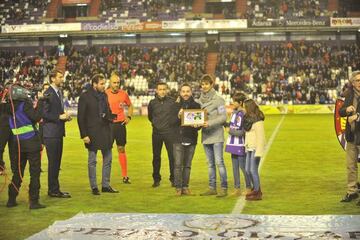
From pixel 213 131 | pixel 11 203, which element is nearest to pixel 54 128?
pixel 11 203

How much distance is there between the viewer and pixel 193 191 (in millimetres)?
10547

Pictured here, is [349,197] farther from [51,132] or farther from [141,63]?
[141,63]

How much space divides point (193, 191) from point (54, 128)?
2610mm

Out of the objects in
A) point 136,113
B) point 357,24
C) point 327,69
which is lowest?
point 136,113

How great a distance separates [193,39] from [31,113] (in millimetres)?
40236

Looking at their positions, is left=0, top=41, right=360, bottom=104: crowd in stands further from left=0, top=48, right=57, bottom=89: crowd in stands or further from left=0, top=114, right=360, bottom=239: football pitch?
left=0, top=114, right=360, bottom=239: football pitch

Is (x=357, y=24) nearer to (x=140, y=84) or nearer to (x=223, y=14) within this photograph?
(x=223, y=14)

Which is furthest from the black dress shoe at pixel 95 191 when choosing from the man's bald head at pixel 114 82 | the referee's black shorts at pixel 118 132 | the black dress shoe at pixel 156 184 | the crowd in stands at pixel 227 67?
the crowd in stands at pixel 227 67

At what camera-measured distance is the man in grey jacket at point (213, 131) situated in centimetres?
982

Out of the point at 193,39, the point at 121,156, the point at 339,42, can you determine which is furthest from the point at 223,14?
the point at 121,156

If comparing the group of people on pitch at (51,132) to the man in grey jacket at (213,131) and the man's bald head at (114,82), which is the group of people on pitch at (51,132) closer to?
the man's bald head at (114,82)

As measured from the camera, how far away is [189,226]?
24.2 ft

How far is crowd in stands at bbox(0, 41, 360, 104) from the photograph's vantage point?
1561 inches

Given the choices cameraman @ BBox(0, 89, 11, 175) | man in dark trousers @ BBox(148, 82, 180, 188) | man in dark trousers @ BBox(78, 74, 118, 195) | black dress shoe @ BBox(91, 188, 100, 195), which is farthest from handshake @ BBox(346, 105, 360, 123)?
cameraman @ BBox(0, 89, 11, 175)
